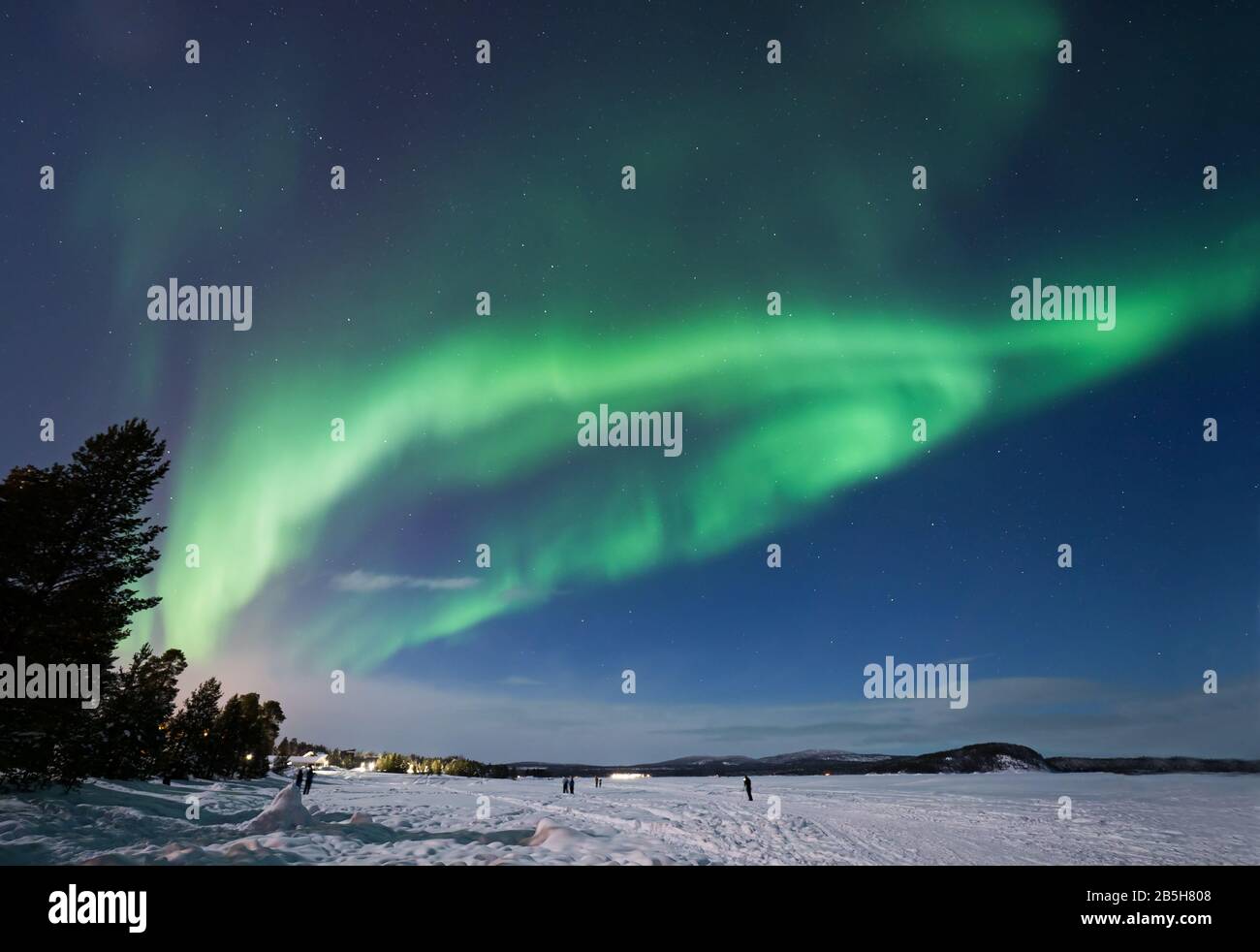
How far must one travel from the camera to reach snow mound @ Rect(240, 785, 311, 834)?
1802 cm

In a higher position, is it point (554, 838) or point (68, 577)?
Result: point (68, 577)

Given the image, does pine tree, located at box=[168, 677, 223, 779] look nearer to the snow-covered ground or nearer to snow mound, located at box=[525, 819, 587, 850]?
the snow-covered ground

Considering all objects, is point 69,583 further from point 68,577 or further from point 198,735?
point 198,735

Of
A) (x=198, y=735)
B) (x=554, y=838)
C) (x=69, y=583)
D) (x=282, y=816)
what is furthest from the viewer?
(x=198, y=735)

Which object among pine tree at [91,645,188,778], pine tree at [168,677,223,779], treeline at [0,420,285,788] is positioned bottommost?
pine tree at [168,677,223,779]

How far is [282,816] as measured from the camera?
A: 18344 mm

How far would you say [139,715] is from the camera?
112ft

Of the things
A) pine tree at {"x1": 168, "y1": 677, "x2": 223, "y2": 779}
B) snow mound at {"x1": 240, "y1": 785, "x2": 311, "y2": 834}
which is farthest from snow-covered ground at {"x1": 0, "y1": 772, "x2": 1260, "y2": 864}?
pine tree at {"x1": 168, "y1": 677, "x2": 223, "y2": 779}

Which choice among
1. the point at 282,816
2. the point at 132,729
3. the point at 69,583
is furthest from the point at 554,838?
the point at 132,729

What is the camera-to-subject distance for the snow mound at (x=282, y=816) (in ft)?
59.1
